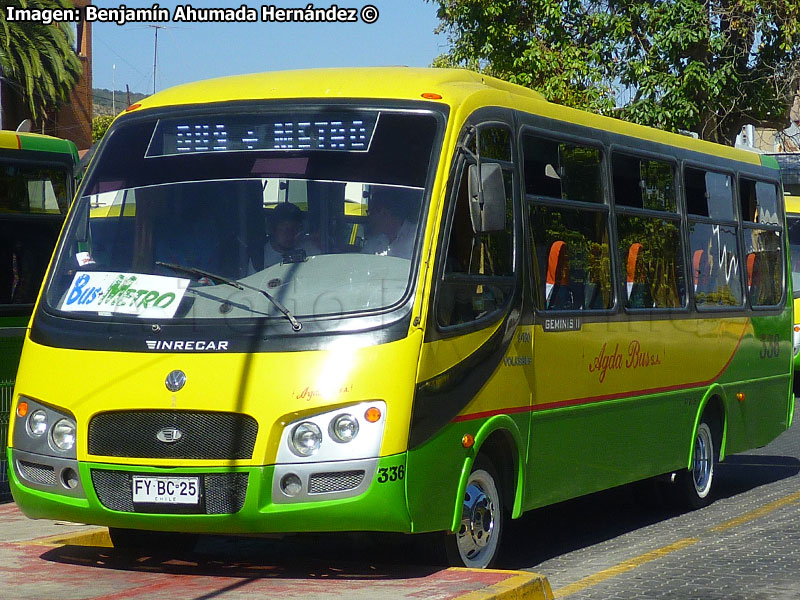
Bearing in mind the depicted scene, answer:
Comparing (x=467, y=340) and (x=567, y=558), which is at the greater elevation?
(x=467, y=340)

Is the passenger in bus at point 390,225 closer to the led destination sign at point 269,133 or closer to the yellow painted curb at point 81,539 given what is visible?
the led destination sign at point 269,133

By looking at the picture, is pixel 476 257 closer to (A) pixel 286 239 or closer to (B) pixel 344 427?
(A) pixel 286 239

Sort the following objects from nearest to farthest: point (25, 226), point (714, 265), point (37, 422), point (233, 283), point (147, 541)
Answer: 1. point (233, 283)
2. point (37, 422)
3. point (147, 541)
4. point (714, 265)
5. point (25, 226)

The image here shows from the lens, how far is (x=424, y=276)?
7.34m

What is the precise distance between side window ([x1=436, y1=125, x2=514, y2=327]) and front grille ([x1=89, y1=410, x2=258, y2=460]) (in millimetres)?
1196

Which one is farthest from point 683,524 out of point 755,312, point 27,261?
point 27,261

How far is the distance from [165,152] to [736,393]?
231 inches

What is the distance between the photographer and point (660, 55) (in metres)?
25.0

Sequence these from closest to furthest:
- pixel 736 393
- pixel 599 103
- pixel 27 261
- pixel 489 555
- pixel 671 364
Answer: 1. pixel 489 555
2. pixel 671 364
3. pixel 736 393
4. pixel 27 261
5. pixel 599 103

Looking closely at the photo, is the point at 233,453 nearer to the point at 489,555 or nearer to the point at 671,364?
the point at 489,555

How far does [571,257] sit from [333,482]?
2750mm

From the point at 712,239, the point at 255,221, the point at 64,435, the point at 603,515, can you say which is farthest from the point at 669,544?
the point at 64,435

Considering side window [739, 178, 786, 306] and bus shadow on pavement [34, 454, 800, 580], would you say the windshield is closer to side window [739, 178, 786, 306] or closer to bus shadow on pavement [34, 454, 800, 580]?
bus shadow on pavement [34, 454, 800, 580]

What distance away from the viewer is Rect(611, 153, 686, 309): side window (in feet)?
32.6
